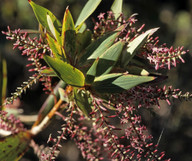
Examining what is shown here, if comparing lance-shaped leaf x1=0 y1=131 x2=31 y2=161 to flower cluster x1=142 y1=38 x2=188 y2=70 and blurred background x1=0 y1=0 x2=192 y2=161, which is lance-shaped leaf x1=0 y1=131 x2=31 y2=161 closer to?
flower cluster x1=142 y1=38 x2=188 y2=70

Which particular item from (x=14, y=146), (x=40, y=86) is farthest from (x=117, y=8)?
(x=40, y=86)

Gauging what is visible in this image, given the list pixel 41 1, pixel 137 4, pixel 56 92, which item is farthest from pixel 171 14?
pixel 56 92

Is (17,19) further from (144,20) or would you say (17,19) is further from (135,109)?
(135,109)

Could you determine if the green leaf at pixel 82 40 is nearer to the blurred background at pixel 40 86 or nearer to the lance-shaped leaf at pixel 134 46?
the lance-shaped leaf at pixel 134 46

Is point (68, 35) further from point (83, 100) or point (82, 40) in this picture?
point (83, 100)

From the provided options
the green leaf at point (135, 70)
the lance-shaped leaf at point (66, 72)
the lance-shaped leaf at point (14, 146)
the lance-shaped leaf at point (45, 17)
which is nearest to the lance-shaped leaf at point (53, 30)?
the lance-shaped leaf at point (45, 17)

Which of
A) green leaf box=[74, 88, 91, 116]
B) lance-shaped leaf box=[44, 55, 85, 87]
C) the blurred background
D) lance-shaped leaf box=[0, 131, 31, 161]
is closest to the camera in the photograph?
lance-shaped leaf box=[44, 55, 85, 87]

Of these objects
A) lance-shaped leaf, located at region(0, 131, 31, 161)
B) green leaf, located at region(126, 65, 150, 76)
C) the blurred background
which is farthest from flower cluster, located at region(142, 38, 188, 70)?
the blurred background
